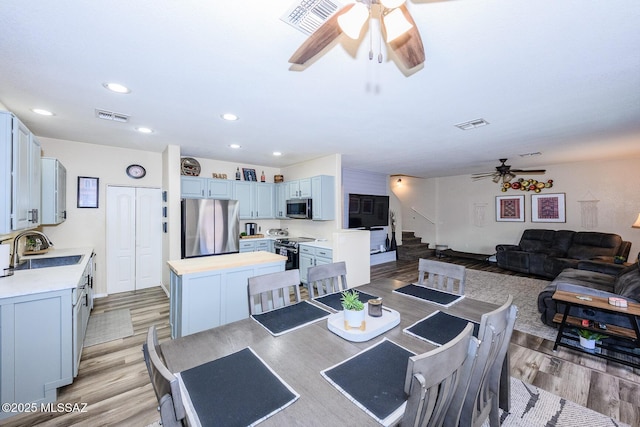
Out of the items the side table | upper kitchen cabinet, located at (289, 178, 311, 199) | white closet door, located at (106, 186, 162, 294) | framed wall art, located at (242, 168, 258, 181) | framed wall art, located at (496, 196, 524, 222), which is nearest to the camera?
the side table

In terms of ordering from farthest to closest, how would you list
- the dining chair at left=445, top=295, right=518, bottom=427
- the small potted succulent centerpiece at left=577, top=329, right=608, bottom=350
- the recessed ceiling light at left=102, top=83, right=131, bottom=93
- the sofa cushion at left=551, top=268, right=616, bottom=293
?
1. the sofa cushion at left=551, top=268, right=616, bottom=293
2. the small potted succulent centerpiece at left=577, top=329, right=608, bottom=350
3. the recessed ceiling light at left=102, top=83, right=131, bottom=93
4. the dining chair at left=445, top=295, right=518, bottom=427

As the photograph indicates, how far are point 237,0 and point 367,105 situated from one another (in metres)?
1.60

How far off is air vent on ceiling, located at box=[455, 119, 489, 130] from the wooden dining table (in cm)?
232

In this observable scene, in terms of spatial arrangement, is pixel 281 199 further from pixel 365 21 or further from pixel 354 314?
pixel 365 21

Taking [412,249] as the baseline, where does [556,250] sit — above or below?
above

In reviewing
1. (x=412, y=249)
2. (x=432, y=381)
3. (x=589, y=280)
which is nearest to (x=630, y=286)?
(x=589, y=280)

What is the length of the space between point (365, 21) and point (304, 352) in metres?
1.62

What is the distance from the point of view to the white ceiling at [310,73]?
4.62 feet

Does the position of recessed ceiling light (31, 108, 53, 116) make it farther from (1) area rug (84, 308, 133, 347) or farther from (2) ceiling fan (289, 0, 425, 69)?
(2) ceiling fan (289, 0, 425, 69)

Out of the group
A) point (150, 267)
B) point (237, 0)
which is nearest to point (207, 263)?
point (237, 0)

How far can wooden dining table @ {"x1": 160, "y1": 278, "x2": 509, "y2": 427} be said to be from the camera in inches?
35.6

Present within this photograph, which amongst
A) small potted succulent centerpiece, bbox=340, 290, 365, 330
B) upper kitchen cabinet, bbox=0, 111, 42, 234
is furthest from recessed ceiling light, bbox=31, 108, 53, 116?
small potted succulent centerpiece, bbox=340, 290, 365, 330

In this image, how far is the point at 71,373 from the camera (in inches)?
82.0

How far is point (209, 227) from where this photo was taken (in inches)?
178
